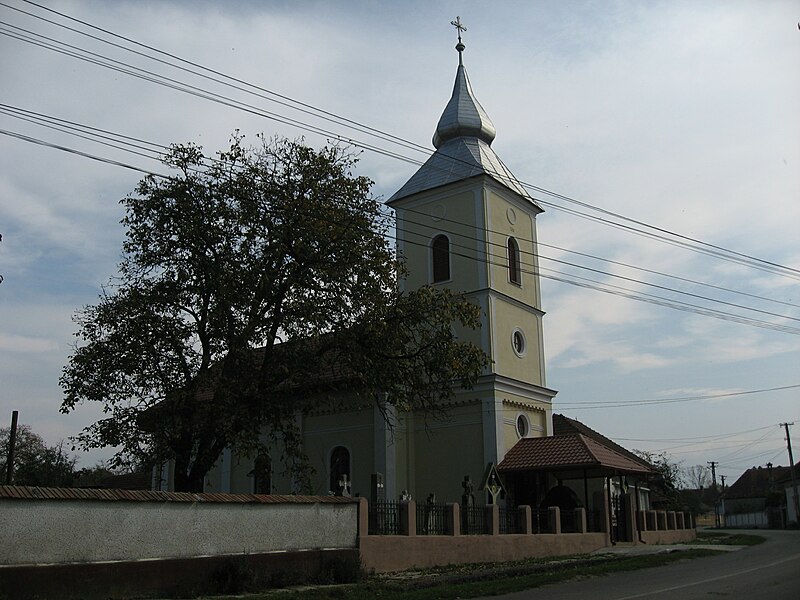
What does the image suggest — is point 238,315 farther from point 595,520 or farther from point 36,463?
point 36,463

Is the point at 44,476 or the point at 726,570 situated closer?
the point at 726,570

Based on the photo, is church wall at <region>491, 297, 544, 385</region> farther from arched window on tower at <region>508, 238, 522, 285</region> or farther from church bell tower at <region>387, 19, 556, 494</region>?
arched window on tower at <region>508, 238, 522, 285</region>

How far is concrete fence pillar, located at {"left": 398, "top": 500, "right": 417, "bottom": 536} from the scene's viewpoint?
1892 centimetres

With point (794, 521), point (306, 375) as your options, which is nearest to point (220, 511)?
point (306, 375)

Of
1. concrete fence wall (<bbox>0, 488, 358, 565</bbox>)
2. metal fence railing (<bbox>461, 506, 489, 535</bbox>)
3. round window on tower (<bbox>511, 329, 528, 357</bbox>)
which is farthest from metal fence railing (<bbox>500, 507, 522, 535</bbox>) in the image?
round window on tower (<bbox>511, 329, 528, 357</bbox>)

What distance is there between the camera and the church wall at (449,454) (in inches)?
1101

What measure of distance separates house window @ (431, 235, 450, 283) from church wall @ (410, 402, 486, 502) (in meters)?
5.12

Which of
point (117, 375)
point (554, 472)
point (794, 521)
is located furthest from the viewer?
point (794, 521)

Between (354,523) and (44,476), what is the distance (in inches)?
1304

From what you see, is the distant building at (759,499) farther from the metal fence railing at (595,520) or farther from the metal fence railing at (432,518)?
the metal fence railing at (432,518)

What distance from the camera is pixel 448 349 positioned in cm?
2159

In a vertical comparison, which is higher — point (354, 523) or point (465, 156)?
point (465, 156)

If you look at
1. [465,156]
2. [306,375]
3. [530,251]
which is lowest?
[306,375]

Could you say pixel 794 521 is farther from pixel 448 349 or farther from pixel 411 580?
pixel 411 580
